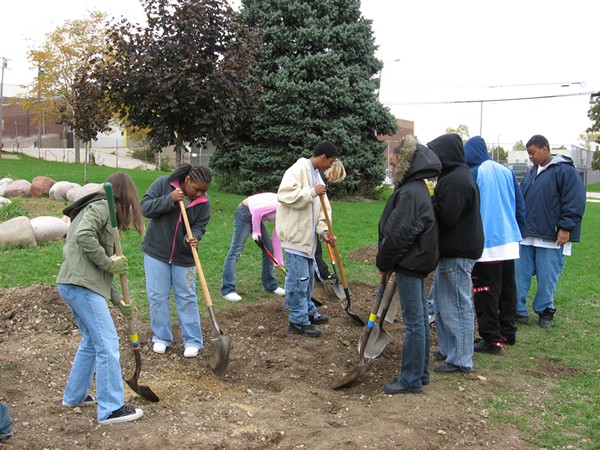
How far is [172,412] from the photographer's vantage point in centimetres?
434

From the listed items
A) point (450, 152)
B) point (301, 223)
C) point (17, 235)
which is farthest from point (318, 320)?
point (17, 235)

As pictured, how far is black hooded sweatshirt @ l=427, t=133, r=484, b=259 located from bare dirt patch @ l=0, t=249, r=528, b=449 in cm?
113

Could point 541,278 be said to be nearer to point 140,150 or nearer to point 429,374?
point 429,374

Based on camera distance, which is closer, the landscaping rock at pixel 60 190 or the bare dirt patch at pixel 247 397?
the bare dirt patch at pixel 247 397

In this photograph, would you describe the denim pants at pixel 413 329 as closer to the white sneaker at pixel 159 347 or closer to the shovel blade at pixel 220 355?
the shovel blade at pixel 220 355

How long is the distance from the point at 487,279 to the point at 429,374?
1.25 meters

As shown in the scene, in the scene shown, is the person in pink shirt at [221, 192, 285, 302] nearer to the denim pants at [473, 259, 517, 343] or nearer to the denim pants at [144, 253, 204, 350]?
the denim pants at [144, 253, 204, 350]

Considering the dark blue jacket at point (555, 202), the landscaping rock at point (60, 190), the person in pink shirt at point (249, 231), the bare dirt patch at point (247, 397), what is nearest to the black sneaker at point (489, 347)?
the bare dirt patch at point (247, 397)

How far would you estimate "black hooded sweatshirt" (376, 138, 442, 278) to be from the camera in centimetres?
445

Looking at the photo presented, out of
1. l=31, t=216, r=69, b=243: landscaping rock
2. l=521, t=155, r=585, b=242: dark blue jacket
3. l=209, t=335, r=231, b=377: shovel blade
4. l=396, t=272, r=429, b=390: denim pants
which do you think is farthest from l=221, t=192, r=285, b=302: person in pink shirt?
l=31, t=216, r=69, b=243: landscaping rock

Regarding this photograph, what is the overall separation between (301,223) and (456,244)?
5.58 ft

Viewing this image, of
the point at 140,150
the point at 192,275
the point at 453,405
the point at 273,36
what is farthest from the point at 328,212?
the point at 140,150

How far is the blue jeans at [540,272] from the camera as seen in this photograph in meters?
6.82

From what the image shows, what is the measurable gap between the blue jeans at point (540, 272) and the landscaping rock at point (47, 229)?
22.8 ft
